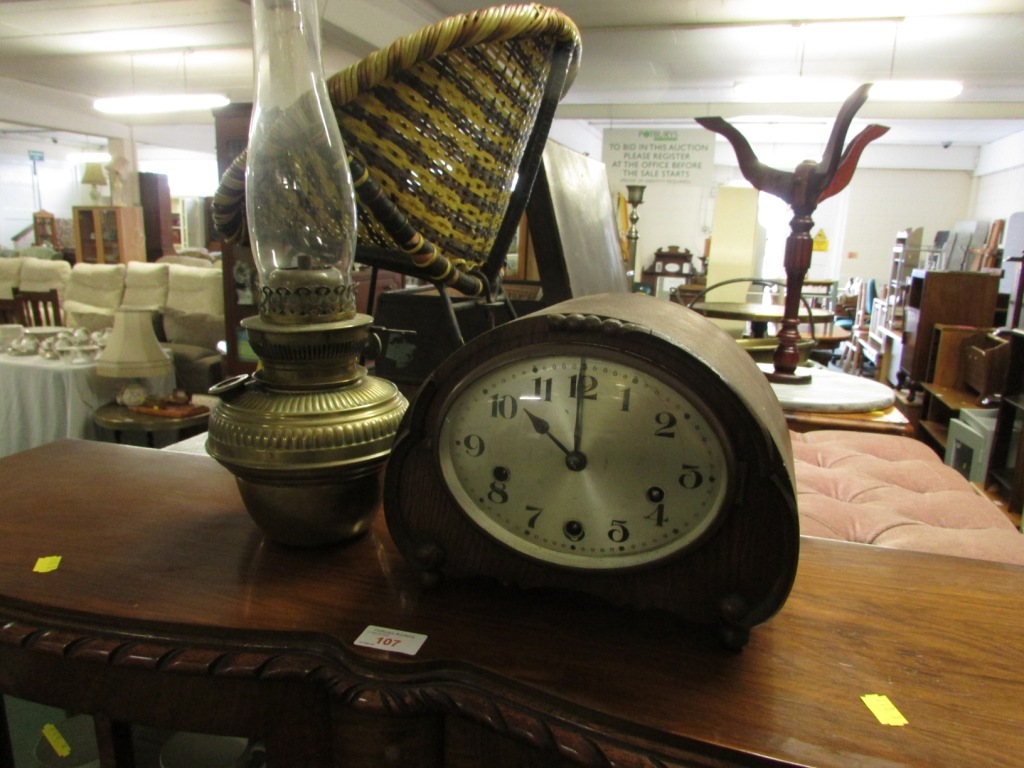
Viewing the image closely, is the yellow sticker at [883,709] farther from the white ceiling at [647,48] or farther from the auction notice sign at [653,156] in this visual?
the auction notice sign at [653,156]

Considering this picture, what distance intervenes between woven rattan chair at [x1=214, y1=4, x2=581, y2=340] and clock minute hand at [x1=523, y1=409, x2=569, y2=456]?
0.22 metres

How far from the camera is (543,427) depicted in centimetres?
47

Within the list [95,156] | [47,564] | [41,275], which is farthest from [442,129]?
[95,156]

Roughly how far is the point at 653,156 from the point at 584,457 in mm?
5303

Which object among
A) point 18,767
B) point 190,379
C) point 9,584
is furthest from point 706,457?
point 190,379

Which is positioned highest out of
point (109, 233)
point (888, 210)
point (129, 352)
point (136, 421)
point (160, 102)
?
point (160, 102)

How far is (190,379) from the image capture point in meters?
4.27

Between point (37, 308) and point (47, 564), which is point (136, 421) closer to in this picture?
point (37, 308)

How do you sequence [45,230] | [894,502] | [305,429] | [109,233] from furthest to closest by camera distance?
[45,230], [109,233], [894,502], [305,429]

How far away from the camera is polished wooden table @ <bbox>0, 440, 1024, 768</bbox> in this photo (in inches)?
15.2

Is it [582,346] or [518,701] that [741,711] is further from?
[582,346]

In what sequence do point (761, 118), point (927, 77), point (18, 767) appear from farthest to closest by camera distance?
Result: point (761, 118), point (927, 77), point (18, 767)

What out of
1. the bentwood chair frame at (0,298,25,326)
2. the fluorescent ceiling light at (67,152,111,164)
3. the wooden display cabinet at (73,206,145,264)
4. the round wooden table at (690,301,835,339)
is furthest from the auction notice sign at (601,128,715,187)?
the fluorescent ceiling light at (67,152,111,164)

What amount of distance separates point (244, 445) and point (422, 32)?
338mm
